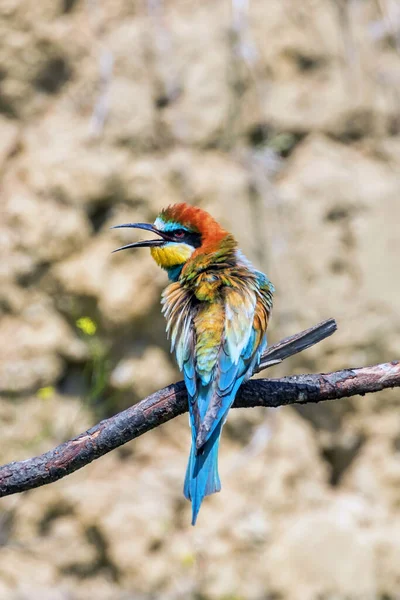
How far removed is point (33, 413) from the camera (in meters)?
3.06

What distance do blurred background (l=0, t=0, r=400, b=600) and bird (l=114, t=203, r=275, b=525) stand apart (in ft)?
2.70

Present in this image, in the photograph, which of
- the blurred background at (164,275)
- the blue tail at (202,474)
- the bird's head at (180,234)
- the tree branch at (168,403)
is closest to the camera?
the tree branch at (168,403)

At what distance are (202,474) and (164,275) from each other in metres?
1.37

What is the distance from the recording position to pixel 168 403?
1814mm

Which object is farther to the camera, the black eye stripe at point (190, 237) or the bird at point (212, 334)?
the black eye stripe at point (190, 237)

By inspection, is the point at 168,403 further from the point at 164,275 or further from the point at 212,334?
the point at 164,275

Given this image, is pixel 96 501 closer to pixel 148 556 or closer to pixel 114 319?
pixel 148 556

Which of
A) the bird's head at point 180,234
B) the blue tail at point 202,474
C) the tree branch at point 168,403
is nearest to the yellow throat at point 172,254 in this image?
the bird's head at point 180,234

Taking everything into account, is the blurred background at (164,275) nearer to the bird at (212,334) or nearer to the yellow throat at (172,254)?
the yellow throat at (172,254)

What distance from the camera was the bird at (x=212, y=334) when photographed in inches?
73.9

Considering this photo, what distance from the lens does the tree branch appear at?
168 centimetres

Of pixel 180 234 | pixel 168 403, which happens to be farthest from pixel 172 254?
pixel 168 403

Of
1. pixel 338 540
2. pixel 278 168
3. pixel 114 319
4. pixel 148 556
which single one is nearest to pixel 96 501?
pixel 148 556

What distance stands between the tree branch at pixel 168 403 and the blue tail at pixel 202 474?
0.11 m
